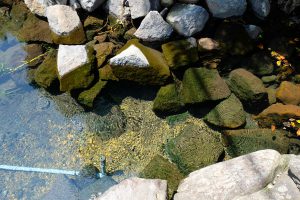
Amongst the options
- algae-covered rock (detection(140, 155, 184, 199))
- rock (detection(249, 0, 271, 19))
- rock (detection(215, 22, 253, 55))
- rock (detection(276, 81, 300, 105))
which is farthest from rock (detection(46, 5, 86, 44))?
rock (detection(276, 81, 300, 105))

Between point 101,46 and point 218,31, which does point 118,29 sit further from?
point 218,31

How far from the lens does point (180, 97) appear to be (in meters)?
5.15

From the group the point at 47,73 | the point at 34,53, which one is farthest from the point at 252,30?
the point at 34,53

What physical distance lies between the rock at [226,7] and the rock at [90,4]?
1.68 meters

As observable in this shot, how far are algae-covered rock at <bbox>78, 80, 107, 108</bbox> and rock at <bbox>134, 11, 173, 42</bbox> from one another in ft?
2.94

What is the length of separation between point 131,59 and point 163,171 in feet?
5.17

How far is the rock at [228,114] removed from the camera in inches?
192

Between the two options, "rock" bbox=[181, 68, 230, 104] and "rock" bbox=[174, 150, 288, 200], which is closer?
"rock" bbox=[174, 150, 288, 200]

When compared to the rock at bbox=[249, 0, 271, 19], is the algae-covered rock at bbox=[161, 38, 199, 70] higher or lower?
lower

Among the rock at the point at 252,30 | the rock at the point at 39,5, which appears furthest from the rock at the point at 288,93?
the rock at the point at 39,5

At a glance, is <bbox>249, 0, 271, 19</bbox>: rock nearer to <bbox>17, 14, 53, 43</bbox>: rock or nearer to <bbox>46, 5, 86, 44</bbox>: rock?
<bbox>46, 5, 86, 44</bbox>: rock

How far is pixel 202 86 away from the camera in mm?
5043

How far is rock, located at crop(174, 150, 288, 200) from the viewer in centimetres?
389

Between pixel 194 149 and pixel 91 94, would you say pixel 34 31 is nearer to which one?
pixel 91 94
